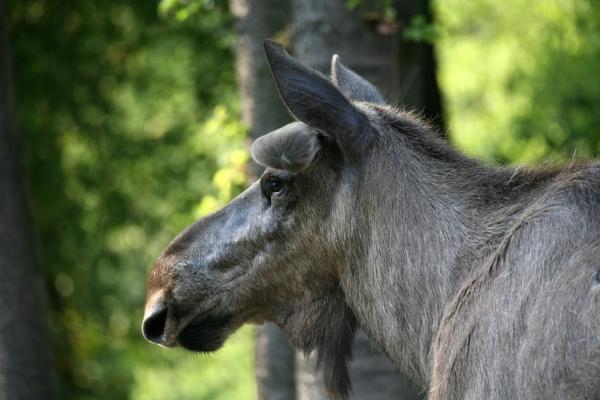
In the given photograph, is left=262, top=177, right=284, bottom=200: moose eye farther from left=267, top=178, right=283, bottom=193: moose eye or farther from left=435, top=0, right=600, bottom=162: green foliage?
left=435, top=0, right=600, bottom=162: green foliage

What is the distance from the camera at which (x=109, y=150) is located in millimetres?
13711

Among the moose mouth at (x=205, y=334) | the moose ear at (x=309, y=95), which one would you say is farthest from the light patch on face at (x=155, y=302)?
the moose ear at (x=309, y=95)

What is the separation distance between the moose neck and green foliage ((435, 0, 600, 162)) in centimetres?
417

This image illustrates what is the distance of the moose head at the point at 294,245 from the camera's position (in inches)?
191

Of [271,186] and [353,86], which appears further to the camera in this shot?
[353,86]

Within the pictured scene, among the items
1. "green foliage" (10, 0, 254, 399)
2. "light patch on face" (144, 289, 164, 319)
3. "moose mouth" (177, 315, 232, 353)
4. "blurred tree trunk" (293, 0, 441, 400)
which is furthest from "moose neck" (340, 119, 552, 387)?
"green foliage" (10, 0, 254, 399)

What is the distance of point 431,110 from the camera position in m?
10.2

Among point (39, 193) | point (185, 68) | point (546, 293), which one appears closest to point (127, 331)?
point (39, 193)

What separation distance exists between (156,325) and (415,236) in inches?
55.4

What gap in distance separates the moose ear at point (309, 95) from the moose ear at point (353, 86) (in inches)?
28.1

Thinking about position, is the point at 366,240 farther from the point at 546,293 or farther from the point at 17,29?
the point at 17,29

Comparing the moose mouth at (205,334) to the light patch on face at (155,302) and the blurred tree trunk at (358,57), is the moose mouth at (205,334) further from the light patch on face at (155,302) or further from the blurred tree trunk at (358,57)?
the blurred tree trunk at (358,57)

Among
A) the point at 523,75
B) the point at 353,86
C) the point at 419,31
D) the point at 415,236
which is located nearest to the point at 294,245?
the point at 415,236

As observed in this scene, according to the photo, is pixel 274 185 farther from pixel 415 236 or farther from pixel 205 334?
pixel 205 334
